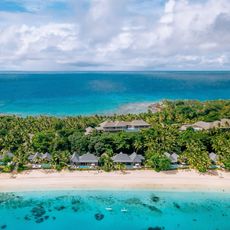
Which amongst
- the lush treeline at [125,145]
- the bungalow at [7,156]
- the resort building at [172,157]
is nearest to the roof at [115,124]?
the lush treeline at [125,145]

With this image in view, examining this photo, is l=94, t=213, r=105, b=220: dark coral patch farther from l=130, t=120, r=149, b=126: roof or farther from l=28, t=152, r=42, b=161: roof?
l=130, t=120, r=149, b=126: roof

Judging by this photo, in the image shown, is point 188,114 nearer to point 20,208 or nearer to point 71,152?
point 71,152

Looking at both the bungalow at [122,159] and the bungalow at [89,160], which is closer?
the bungalow at [122,159]

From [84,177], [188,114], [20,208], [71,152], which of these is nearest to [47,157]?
[71,152]

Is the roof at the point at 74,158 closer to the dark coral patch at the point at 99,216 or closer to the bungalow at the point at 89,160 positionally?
the bungalow at the point at 89,160

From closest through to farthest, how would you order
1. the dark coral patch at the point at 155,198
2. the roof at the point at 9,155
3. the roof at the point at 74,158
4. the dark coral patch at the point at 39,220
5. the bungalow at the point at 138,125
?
the dark coral patch at the point at 39,220 < the dark coral patch at the point at 155,198 < the roof at the point at 74,158 < the roof at the point at 9,155 < the bungalow at the point at 138,125

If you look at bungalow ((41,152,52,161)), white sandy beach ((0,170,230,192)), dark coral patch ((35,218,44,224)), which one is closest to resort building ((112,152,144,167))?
white sandy beach ((0,170,230,192))
